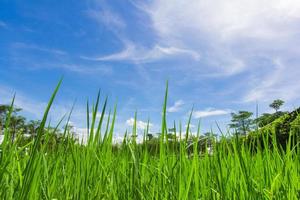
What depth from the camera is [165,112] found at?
54.5 inches

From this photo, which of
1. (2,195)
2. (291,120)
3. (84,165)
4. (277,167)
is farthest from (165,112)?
(291,120)

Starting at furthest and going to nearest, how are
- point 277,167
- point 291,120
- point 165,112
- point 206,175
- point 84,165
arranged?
point 291,120, point 277,167, point 206,175, point 84,165, point 165,112

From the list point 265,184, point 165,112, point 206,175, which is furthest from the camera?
point 206,175

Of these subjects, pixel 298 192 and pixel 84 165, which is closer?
pixel 84 165

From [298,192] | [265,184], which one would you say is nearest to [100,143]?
[265,184]

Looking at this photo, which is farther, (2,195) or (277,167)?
(277,167)

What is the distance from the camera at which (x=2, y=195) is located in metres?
1.57

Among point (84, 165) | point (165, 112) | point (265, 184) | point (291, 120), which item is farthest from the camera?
point (291, 120)

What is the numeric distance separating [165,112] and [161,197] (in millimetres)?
470

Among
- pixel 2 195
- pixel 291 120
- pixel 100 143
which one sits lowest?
pixel 2 195

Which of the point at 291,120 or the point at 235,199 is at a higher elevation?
the point at 291,120

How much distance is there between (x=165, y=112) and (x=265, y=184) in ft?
2.70

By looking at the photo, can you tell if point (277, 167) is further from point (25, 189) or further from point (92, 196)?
point (25, 189)

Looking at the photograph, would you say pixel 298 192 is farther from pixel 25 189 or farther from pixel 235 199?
pixel 25 189
